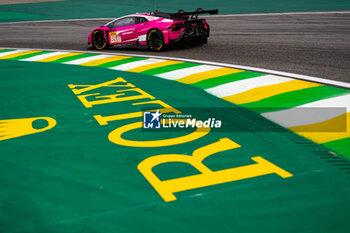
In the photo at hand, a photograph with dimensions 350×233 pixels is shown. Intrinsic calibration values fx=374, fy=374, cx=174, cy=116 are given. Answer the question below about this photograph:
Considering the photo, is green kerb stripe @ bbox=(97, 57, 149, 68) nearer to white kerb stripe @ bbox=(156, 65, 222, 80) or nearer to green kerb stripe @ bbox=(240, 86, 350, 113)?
white kerb stripe @ bbox=(156, 65, 222, 80)

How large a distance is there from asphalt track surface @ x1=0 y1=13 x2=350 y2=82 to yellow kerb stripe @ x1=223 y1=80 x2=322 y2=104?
33.7 inches

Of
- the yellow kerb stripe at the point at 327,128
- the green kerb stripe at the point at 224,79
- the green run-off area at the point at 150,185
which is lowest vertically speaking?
the green run-off area at the point at 150,185

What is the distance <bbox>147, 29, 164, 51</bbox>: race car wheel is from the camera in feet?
42.1

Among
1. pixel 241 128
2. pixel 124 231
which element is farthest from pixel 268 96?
pixel 124 231

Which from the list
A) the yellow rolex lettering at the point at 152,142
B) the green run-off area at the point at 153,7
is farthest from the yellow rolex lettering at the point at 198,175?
the green run-off area at the point at 153,7

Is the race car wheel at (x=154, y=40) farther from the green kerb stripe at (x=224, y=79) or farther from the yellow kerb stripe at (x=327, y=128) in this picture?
the yellow kerb stripe at (x=327, y=128)

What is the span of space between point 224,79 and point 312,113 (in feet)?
9.81

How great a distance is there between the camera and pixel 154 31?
508 inches

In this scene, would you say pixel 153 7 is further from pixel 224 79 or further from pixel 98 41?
pixel 224 79

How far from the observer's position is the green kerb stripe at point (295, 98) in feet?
21.4

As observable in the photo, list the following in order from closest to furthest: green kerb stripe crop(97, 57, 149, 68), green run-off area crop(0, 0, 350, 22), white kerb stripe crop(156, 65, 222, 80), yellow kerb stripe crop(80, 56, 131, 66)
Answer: white kerb stripe crop(156, 65, 222, 80)
green kerb stripe crop(97, 57, 149, 68)
yellow kerb stripe crop(80, 56, 131, 66)
green run-off area crop(0, 0, 350, 22)

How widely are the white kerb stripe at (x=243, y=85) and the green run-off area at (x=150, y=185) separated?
1.48 meters

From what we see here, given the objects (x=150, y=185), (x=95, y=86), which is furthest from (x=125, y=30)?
(x=150, y=185)

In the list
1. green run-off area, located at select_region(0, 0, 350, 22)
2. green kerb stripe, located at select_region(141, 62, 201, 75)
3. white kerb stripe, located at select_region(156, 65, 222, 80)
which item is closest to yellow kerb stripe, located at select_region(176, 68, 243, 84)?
white kerb stripe, located at select_region(156, 65, 222, 80)
